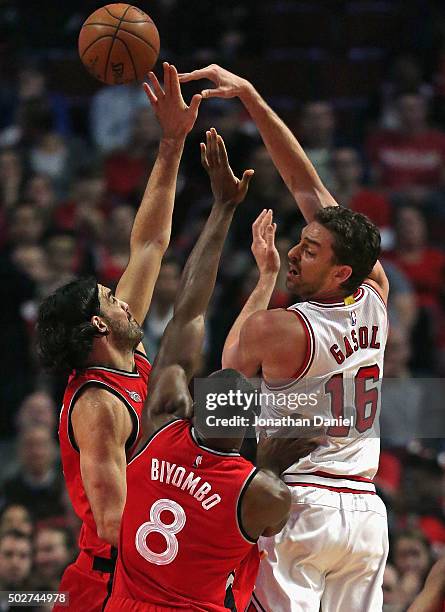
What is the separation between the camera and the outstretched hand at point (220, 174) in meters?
4.25

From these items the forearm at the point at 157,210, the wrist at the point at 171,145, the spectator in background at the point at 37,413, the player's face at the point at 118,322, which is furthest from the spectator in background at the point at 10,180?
the player's face at the point at 118,322

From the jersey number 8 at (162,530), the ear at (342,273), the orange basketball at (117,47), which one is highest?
the orange basketball at (117,47)

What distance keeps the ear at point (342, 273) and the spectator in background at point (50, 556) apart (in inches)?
125

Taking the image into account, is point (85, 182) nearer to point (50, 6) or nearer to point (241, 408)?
point (50, 6)

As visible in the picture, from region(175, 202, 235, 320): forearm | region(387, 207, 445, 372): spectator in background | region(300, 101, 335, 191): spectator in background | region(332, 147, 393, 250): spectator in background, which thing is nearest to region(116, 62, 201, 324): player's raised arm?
region(175, 202, 235, 320): forearm

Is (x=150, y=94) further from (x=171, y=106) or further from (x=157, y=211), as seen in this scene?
(x=157, y=211)

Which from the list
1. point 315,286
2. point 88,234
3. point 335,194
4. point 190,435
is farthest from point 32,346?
point 190,435

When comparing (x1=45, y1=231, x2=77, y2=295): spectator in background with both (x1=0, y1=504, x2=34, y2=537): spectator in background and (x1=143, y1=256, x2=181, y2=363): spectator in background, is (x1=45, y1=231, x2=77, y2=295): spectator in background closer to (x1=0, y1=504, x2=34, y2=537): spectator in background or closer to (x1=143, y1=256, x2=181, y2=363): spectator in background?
(x1=143, y1=256, x2=181, y2=363): spectator in background

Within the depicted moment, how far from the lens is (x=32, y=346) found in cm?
868

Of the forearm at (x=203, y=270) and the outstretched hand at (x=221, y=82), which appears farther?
the outstretched hand at (x=221, y=82)

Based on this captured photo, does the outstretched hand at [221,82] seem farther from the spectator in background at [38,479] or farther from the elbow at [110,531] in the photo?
the spectator in background at [38,479]

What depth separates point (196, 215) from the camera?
9812 millimetres

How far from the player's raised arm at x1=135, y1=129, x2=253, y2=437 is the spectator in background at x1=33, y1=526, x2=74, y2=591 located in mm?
3296

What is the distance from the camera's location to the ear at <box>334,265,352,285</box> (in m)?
4.58
